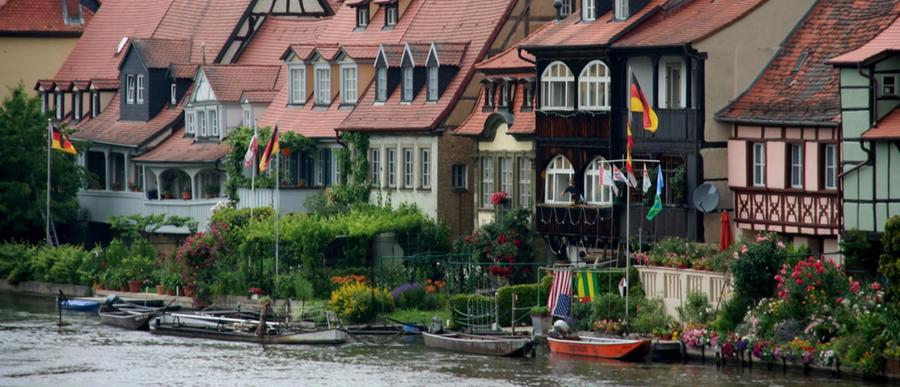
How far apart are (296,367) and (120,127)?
37.4 m

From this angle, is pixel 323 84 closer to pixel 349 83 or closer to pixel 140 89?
pixel 349 83

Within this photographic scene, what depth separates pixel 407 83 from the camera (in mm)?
79125

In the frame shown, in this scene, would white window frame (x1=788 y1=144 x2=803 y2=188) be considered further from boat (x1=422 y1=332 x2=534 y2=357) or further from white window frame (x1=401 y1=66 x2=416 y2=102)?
white window frame (x1=401 y1=66 x2=416 y2=102)

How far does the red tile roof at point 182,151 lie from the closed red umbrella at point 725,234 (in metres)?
29.1

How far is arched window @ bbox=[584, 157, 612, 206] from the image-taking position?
68.3m

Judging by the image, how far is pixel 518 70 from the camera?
239 ft

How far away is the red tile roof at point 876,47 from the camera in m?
57.3

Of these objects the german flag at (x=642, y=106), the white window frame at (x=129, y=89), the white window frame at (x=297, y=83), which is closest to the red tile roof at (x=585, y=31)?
the german flag at (x=642, y=106)

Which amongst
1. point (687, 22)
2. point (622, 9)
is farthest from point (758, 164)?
point (622, 9)

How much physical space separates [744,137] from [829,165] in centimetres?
374

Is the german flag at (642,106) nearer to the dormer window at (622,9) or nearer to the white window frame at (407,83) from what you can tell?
the dormer window at (622,9)

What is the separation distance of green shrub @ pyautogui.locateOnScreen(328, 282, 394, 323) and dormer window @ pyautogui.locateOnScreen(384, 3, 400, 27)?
15.9 meters

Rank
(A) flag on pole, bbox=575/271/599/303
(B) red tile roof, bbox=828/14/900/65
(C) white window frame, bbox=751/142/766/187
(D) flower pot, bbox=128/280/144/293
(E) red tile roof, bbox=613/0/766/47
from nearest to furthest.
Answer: (B) red tile roof, bbox=828/14/900/65 < (C) white window frame, bbox=751/142/766/187 < (A) flag on pole, bbox=575/271/599/303 < (E) red tile roof, bbox=613/0/766/47 < (D) flower pot, bbox=128/280/144/293

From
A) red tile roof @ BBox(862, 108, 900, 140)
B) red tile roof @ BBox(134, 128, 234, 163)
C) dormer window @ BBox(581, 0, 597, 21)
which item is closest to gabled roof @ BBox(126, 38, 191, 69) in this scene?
red tile roof @ BBox(134, 128, 234, 163)
